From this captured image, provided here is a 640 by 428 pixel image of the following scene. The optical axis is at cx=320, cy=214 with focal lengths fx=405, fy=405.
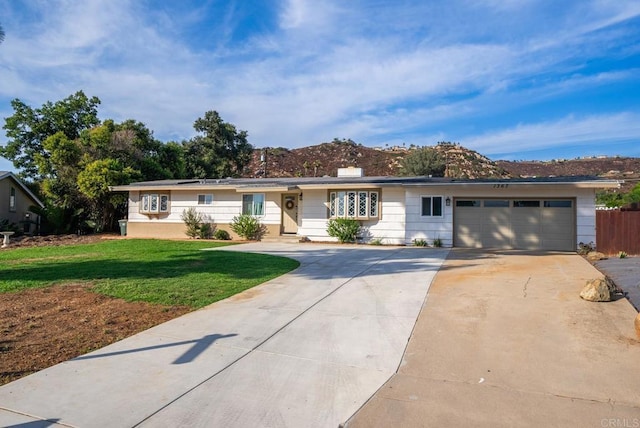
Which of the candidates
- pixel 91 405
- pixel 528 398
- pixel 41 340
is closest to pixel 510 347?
pixel 528 398

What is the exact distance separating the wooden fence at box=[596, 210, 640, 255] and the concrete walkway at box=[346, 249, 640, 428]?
7252mm

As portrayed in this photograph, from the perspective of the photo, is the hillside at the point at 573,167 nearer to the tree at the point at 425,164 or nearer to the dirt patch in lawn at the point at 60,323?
the tree at the point at 425,164

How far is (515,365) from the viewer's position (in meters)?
4.19

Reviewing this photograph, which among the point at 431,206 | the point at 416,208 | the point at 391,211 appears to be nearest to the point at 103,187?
the point at 391,211

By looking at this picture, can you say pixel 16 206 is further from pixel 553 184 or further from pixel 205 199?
pixel 553 184

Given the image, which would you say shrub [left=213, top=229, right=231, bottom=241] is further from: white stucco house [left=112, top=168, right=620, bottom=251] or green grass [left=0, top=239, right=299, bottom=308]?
green grass [left=0, top=239, right=299, bottom=308]

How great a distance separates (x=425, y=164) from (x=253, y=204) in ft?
87.6

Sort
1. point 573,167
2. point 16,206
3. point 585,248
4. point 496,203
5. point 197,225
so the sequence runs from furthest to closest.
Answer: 1. point 573,167
2. point 16,206
3. point 197,225
4. point 496,203
5. point 585,248

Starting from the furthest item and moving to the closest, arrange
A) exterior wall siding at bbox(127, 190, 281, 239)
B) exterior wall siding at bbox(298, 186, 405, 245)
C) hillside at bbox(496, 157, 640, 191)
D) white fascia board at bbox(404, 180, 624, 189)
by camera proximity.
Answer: hillside at bbox(496, 157, 640, 191) → exterior wall siding at bbox(127, 190, 281, 239) → exterior wall siding at bbox(298, 186, 405, 245) → white fascia board at bbox(404, 180, 624, 189)

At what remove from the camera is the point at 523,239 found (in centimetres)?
1462

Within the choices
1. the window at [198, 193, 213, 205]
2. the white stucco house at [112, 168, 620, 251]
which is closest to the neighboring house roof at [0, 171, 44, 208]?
the white stucco house at [112, 168, 620, 251]

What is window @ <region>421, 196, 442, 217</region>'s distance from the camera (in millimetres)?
15453

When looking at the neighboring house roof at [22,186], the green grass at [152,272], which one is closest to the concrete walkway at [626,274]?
the green grass at [152,272]

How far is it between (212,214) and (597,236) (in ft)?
50.5
